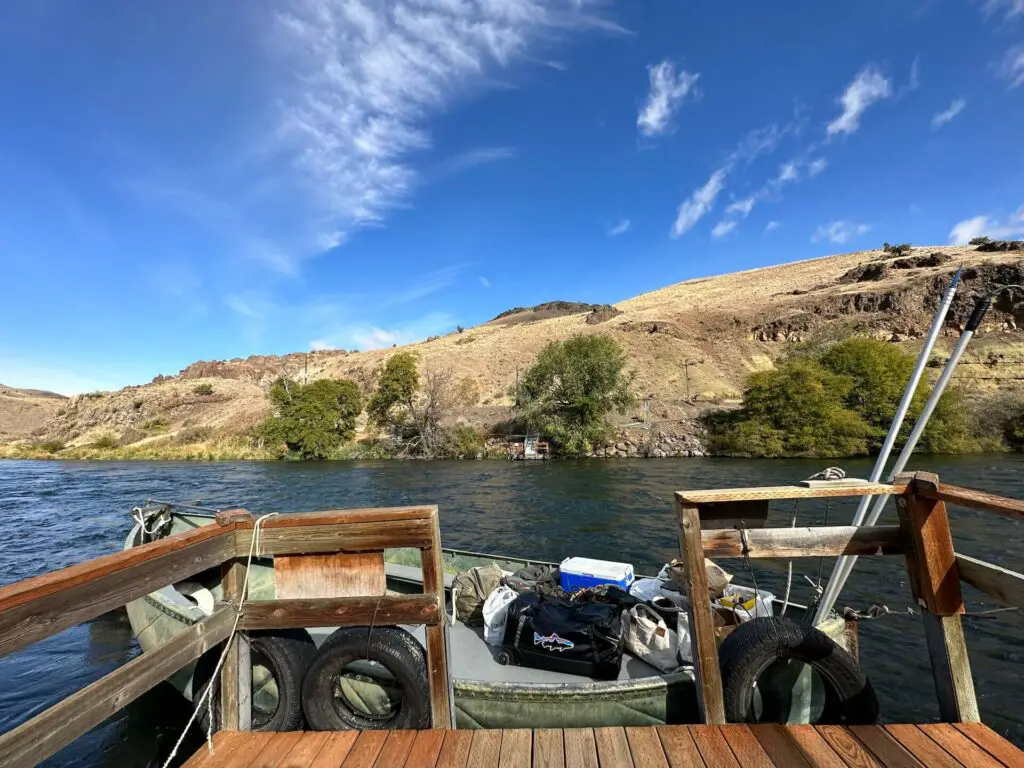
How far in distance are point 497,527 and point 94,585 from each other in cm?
1406

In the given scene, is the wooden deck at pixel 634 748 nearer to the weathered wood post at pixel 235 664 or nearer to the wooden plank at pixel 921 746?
the wooden plank at pixel 921 746

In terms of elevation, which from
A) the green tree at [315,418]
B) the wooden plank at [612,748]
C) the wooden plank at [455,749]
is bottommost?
the wooden plank at [612,748]

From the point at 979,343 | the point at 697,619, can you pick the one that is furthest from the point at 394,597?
the point at 979,343

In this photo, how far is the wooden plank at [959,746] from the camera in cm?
280

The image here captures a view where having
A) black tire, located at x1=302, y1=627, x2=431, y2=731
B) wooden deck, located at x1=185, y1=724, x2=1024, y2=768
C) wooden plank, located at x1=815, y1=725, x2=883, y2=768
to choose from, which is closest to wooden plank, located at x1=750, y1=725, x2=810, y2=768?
wooden deck, located at x1=185, y1=724, x2=1024, y2=768

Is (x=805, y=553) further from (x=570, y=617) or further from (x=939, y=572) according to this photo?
(x=570, y=617)

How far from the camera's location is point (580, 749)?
3.04m

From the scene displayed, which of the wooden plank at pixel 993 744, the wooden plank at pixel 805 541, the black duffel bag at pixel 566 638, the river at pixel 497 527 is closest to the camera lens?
the wooden plank at pixel 993 744

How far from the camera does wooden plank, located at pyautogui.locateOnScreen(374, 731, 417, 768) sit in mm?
2900

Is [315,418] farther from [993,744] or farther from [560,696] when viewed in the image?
[993,744]

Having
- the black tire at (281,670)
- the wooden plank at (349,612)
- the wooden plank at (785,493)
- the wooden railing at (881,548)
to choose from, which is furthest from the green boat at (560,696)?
the wooden plank at (785,493)

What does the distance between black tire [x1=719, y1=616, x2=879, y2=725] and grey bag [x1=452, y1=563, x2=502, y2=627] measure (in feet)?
10.4

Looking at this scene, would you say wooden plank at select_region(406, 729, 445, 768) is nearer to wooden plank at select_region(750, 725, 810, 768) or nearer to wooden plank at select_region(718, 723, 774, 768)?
wooden plank at select_region(718, 723, 774, 768)

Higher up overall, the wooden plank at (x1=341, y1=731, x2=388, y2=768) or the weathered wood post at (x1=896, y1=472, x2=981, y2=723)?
the weathered wood post at (x1=896, y1=472, x2=981, y2=723)
